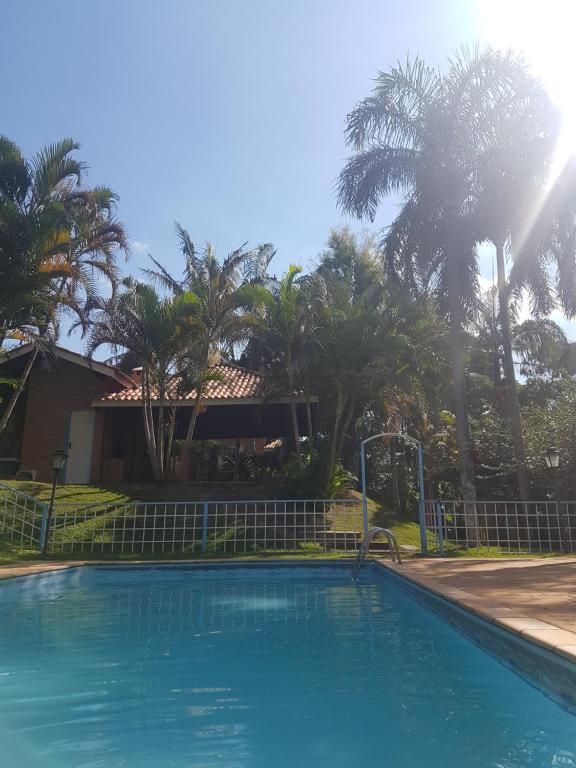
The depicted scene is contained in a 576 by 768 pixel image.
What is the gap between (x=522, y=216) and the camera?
16516mm

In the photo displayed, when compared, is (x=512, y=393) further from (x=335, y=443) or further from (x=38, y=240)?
(x=38, y=240)

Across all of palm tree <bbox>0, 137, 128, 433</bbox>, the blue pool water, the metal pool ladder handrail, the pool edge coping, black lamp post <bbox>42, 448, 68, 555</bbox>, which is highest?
palm tree <bbox>0, 137, 128, 433</bbox>

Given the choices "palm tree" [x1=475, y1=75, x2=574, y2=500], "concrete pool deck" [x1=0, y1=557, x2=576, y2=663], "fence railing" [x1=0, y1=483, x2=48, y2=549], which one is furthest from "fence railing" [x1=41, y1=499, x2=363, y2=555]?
"palm tree" [x1=475, y1=75, x2=574, y2=500]

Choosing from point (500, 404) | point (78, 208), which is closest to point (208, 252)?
point (78, 208)

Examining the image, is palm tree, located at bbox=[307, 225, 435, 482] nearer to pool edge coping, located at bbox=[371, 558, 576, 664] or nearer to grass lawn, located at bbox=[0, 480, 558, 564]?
grass lawn, located at bbox=[0, 480, 558, 564]

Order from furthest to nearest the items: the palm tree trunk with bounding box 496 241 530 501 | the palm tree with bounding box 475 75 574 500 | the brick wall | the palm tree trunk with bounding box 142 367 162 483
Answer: the brick wall → the palm tree trunk with bounding box 142 367 162 483 → the palm tree trunk with bounding box 496 241 530 501 → the palm tree with bounding box 475 75 574 500

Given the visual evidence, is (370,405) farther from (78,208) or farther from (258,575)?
(78,208)

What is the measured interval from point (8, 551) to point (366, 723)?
11.3 metres

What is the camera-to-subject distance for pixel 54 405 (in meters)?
20.3

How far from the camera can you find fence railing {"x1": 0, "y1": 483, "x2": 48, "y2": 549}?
13242mm

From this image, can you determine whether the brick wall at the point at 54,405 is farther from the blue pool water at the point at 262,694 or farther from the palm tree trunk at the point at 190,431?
the blue pool water at the point at 262,694

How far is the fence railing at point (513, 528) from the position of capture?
13273mm

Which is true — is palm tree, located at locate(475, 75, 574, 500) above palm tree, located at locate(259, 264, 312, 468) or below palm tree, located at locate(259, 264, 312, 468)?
above

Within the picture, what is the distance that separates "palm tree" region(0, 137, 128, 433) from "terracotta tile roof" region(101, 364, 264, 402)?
9.57 ft
